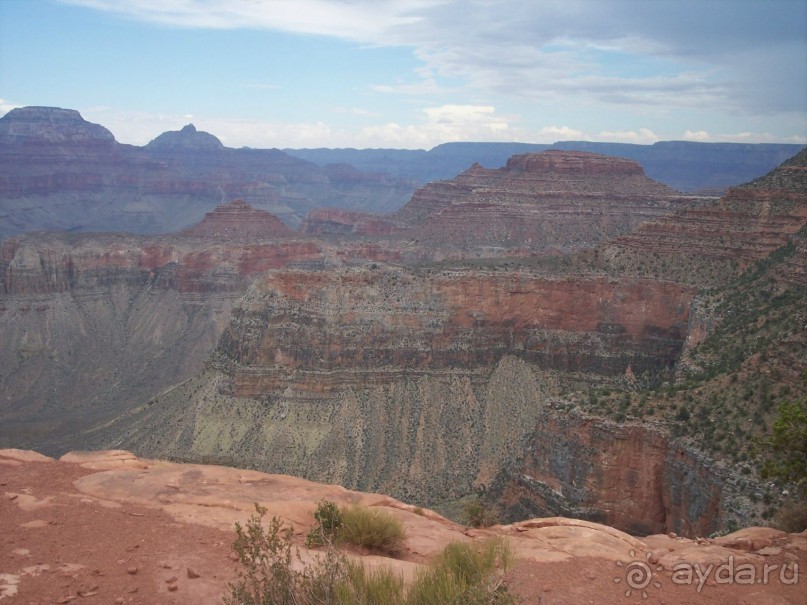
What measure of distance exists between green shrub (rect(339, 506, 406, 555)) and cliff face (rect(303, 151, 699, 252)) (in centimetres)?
7595

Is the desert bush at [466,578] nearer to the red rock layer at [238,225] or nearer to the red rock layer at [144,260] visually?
the red rock layer at [144,260]

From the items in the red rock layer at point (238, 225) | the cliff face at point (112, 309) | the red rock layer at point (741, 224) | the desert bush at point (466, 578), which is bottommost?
the cliff face at point (112, 309)

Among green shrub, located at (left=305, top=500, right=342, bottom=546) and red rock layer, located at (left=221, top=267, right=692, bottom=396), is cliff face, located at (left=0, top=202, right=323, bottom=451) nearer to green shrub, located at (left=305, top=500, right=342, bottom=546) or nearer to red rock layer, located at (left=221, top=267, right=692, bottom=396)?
red rock layer, located at (left=221, top=267, right=692, bottom=396)

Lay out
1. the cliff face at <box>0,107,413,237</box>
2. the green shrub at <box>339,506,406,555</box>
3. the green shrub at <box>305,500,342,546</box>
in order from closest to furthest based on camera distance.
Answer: the green shrub at <box>339,506,406,555</box> < the green shrub at <box>305,500,342,546</box> < the cliff face at <box>0,107,413,237</box>

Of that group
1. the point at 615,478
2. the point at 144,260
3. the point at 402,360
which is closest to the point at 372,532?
the point at 615,478

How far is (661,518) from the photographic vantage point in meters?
26.0

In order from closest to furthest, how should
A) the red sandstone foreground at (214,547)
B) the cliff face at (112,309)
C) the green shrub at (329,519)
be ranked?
the red sandstone foreground at (214,547) → the green shrub at (329,519) → the cliff face at (112,309)

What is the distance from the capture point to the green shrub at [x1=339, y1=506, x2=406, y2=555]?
13.9 m

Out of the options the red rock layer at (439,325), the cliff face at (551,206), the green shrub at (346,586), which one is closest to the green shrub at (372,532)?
the green shrub at (346,586)

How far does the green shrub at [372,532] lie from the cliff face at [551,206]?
75.9 metres

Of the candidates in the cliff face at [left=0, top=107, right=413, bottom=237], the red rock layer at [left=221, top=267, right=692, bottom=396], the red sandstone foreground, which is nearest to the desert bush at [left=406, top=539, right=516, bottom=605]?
the red sandstone foreground

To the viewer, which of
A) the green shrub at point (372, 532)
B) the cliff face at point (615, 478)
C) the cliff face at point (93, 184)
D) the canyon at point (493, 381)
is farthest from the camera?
the cliff face at point (93, 184)

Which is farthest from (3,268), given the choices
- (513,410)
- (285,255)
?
(513,410)

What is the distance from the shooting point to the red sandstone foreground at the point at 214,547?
11.8 metres
